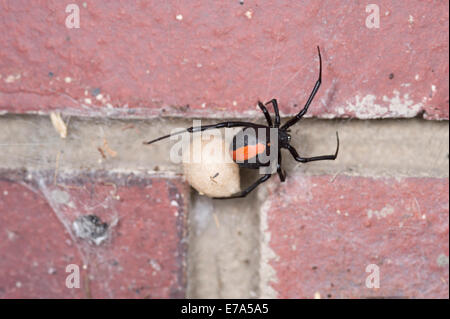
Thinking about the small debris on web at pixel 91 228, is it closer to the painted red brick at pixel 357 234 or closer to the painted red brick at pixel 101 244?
the painted red brick at pixel 101 244

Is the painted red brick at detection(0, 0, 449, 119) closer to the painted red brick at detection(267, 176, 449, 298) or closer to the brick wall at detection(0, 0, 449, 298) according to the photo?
the brick wall at detection(0, 0, 449, 298)

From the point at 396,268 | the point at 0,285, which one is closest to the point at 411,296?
the point at 396,268

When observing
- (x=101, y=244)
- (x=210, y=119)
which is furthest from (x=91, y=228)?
(x=210, y=119)

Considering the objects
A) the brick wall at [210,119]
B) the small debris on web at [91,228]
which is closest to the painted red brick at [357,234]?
the brick wall at [210,119]

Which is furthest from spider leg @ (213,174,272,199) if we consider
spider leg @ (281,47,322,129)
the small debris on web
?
the small debris on web

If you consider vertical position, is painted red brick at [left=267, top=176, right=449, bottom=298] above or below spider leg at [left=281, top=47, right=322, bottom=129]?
below

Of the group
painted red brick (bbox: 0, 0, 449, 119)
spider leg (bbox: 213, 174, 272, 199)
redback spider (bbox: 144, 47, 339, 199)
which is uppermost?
painted red brick (bbox: 0, 0, 449, 119)

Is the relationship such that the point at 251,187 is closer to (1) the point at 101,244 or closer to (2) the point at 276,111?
(2) the point at 276,111
